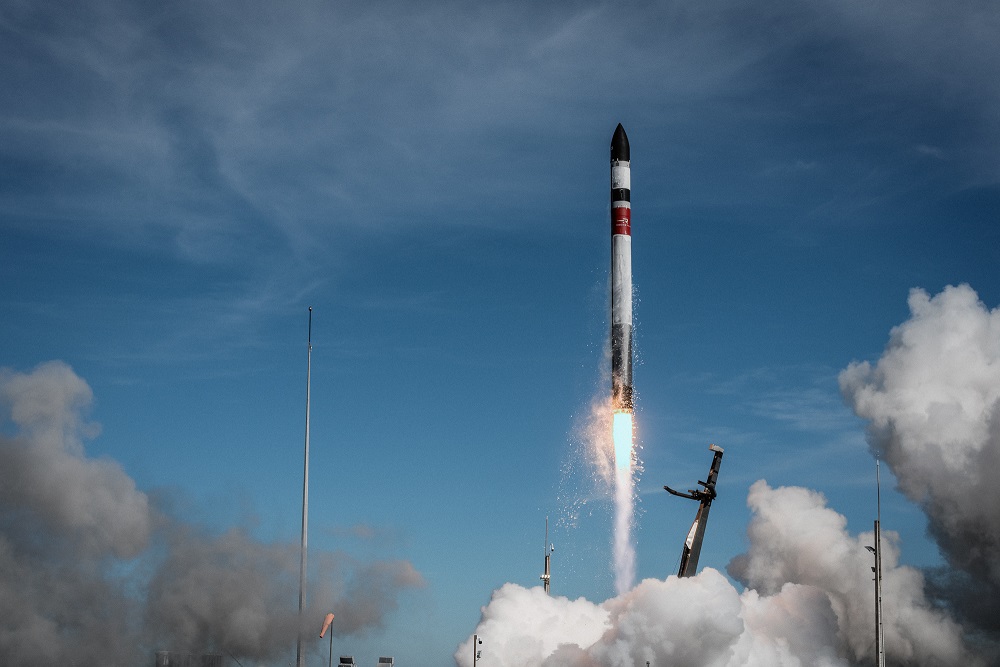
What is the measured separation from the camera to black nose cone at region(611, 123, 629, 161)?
294 feet

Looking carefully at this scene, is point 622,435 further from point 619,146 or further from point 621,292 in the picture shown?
point 619,146

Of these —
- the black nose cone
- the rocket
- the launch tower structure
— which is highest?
the black nose cone

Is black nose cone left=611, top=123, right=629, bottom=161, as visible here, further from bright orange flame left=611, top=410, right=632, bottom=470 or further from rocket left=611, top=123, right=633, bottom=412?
bright orange flame left=611, top=410, right=632, bottom=470

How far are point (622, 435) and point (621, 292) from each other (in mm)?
10060

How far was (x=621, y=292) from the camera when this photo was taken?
283 feet

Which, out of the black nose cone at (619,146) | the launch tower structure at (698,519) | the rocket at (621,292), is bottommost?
the launch tower structure at (698,519)

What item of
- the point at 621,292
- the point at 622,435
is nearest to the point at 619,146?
the point at 621,292

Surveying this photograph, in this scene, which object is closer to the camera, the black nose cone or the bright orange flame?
the bright orange flame

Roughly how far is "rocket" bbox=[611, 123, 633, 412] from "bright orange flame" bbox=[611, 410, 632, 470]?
52cm

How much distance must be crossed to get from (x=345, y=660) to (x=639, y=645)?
→ 992 inches

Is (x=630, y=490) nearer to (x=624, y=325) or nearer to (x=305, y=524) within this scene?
(x=624, y=325)

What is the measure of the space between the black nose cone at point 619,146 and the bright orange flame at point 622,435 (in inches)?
743

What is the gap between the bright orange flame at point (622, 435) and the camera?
281ft

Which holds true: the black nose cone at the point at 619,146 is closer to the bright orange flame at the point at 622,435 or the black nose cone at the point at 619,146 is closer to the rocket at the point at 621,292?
the rocket at the point at 621,292
